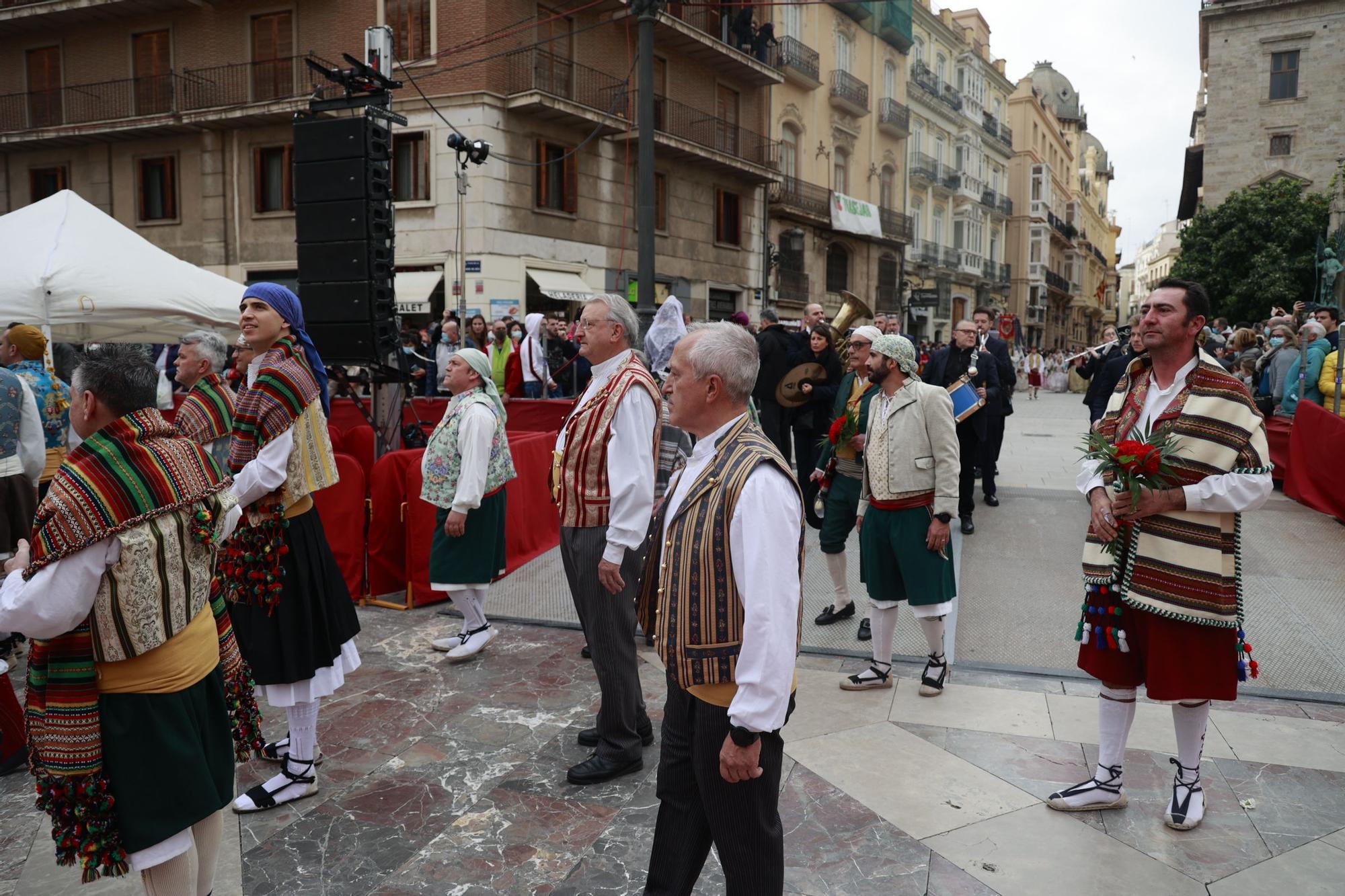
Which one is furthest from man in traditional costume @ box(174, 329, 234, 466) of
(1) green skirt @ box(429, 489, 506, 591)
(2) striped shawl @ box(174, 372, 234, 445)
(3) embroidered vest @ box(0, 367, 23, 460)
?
(3) embroidered vest @ box(0, 367, 23, 460)

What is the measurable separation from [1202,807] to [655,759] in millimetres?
2174

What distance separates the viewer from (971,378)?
8.37m

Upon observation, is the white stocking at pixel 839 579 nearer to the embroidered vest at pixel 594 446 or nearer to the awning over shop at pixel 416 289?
the embroidered vest at pixel 594 446

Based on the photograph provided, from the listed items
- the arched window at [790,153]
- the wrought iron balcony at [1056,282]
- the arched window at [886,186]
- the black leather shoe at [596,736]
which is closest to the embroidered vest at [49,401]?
the black leather shoe at [596,736]

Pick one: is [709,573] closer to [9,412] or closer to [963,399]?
[9,412]

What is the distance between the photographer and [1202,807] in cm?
343

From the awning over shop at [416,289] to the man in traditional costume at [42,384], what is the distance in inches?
464

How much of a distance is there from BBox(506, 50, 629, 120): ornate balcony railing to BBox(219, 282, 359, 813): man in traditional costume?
15.8 metres

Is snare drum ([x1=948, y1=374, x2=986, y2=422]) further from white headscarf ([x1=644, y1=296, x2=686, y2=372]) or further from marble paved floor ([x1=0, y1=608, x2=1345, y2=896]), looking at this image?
marble paved floor ([x1=0, y1=608, x2=1345, y2=896])

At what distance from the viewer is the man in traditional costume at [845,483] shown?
549 centimetres

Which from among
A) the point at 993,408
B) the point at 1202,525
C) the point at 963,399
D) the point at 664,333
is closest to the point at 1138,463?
the point at 1202,525

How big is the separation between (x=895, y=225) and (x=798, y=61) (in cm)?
865

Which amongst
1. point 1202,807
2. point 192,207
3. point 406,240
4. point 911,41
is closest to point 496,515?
point 1202,807

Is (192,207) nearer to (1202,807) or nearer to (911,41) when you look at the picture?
(1202,807)
